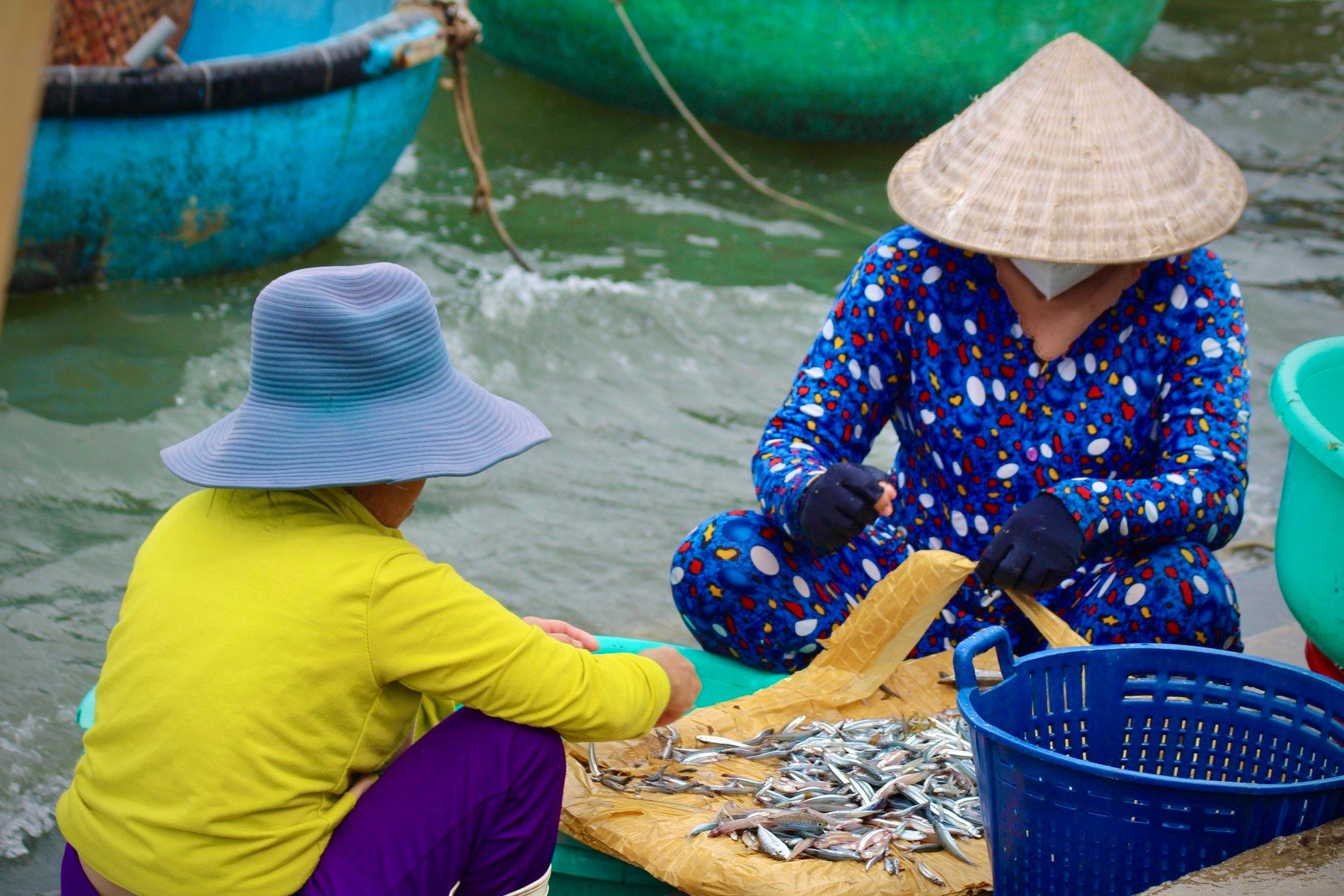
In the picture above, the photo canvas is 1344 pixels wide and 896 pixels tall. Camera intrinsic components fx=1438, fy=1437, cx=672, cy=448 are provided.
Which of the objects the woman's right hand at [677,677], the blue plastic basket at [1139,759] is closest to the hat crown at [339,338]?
the woman's right hand at [677,677]

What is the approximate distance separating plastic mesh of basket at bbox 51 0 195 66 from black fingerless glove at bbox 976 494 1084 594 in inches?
182

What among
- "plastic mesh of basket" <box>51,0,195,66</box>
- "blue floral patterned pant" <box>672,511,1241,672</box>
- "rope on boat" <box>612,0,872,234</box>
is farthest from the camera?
"rope on boat" <box>612,0,872,234</box>

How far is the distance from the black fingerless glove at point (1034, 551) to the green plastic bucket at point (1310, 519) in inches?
16.3

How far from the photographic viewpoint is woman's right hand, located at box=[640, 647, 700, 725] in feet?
6.98

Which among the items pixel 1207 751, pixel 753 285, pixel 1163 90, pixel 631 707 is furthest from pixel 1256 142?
pixel 631 707

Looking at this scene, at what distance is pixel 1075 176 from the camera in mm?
2633

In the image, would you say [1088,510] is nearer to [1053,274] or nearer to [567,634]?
[1053,274]

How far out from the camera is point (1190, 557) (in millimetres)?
2592

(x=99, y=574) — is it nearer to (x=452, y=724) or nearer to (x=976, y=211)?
(x=452, y=724)

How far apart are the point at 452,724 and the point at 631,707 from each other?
0.81 feet

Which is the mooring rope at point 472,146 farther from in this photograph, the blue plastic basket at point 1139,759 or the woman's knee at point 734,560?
the blue plastic basket at point 1139,759

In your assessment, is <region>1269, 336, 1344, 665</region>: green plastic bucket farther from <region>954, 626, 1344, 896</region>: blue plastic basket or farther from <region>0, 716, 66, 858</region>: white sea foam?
<region>0, 716, 66, 858</region>: white sea foam

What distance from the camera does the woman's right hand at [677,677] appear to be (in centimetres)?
213

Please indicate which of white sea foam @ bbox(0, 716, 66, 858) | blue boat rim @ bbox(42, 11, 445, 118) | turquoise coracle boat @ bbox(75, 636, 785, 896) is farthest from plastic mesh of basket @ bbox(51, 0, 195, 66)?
turquoise coracle boat @ bbox(75, 636, 785, 896)
